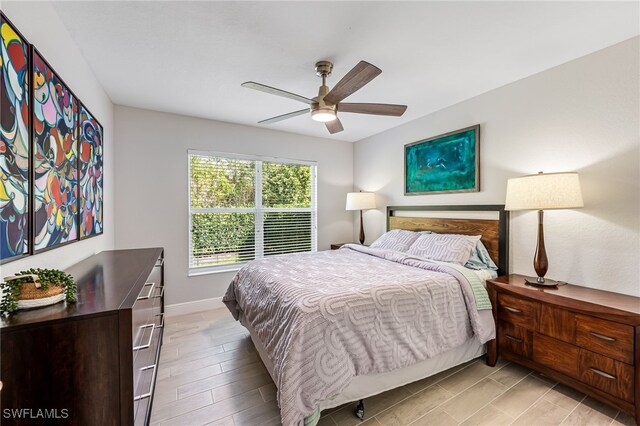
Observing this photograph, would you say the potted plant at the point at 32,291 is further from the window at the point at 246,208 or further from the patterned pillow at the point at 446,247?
the patterned pillow at the point at 446,247

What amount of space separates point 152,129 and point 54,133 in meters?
2.00

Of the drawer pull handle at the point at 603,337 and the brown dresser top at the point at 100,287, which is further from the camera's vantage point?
the drawer pull handle at the point at 603,337

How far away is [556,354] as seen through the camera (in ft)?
6.47

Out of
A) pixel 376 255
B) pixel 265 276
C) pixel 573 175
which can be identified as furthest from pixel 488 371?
pixel 265 276

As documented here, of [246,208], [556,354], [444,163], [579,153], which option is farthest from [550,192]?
[246,208]

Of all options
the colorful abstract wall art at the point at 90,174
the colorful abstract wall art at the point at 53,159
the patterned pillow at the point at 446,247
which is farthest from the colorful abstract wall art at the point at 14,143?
the patterned pillow at the point at 446,247

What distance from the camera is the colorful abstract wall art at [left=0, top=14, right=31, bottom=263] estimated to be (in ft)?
3.58

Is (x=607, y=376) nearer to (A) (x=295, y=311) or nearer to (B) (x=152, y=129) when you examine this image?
(A) (x=295, y=311)

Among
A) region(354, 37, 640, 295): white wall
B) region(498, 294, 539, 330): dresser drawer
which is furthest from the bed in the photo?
region(354, 37, 640, 295): white wall

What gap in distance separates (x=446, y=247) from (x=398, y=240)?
0.70m

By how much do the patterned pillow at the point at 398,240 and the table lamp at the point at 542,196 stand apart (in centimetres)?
117

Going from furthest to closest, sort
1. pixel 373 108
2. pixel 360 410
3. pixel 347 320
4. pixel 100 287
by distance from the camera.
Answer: pixel 373 108 < pixel 360 410 < pixel 347 320 < pixel 100 287

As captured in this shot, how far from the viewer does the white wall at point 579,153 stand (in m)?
2.00

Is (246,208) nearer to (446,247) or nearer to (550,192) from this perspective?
(446,247)
